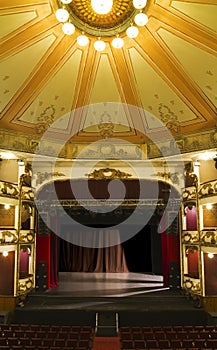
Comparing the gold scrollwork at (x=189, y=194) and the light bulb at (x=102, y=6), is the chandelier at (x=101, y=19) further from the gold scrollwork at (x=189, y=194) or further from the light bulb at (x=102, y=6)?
the gold scrollwork at (x=189, y=194)

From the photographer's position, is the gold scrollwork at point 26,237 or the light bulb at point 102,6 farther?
the gold scrollwork at point 26,237

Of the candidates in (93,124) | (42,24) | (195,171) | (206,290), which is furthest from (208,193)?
(42,24)

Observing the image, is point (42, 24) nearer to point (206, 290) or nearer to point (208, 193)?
point (208, 193)

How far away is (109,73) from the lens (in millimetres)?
11000

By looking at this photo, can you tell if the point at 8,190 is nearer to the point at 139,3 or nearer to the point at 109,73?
the point at 109,73

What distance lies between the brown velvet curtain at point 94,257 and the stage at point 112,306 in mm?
4659

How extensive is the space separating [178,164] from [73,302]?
22.7 ft

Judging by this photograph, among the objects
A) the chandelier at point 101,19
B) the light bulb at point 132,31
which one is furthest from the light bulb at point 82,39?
the light bulb at point 132,31

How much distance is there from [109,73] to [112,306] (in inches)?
324

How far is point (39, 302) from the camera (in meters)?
12.7

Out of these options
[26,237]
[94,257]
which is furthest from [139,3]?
[94,257]

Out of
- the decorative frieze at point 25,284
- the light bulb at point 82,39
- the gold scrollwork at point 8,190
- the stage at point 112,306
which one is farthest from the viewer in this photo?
the decorative frieze at point 25,284

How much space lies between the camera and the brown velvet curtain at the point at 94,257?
20.0 meters

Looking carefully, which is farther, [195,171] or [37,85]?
[195,171]
